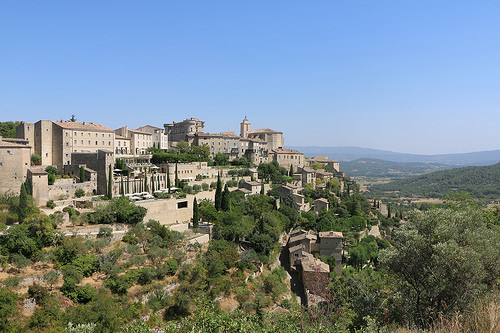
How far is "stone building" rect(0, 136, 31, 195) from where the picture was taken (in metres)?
25.9

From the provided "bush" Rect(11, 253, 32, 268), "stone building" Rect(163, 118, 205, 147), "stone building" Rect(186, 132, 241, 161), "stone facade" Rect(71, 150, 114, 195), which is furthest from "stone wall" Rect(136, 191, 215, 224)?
"stone building" Rect(163, 118, 205, 147)

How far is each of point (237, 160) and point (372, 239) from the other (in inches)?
997

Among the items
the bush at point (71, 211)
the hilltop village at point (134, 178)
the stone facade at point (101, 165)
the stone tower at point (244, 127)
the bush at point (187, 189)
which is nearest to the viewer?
the bush at point (71, 211)

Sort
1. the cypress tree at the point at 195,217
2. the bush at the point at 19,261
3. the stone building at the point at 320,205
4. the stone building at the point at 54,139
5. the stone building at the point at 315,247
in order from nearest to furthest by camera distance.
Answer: the bush at the point at 19,261, the cypress tree at the point at 195,217, the stone building at the point at 54,139, the stone building at the point at 315,247, the stone building at the point at 320,205

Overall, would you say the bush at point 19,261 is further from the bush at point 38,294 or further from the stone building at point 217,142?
the stone building at point 217,142

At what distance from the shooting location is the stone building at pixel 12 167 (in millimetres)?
25938

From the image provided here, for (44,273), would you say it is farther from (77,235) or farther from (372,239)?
(372,239)

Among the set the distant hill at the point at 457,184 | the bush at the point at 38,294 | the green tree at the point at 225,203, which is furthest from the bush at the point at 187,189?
the distant hill at the point at 457,184

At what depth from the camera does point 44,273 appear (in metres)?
19.4

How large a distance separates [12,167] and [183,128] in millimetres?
40970

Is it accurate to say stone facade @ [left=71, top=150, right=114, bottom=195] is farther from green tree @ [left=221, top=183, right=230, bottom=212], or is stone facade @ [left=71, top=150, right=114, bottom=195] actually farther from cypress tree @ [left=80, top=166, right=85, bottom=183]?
green tree @ [left=221, top=183, right=230, bottom=212]

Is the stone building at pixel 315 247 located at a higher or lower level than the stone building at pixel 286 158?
lower

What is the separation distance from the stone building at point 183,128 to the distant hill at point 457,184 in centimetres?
9180

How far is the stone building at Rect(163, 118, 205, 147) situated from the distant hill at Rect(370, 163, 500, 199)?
91.8 m
